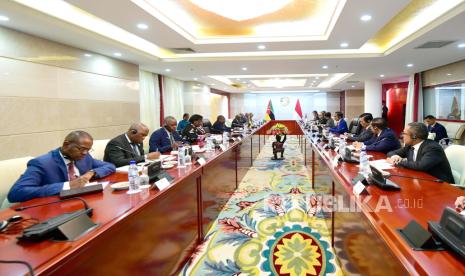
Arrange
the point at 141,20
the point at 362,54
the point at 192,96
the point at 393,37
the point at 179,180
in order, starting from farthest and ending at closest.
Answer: the point at 192,96 → the point at 362,54 → the point at 393,37 → the point at 141,20 → the point at 179,180

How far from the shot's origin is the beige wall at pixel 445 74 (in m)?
6.64

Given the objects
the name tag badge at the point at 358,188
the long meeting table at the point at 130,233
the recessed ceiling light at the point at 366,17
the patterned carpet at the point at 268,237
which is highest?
the recessed ceiling light at the point at 366,17

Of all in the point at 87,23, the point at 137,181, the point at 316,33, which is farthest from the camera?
the point at 316,33

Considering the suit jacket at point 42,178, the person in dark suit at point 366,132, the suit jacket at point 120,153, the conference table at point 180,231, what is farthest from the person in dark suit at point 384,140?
the suit jacket at point 42,178

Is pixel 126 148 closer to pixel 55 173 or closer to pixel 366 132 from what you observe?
pixel 55 173

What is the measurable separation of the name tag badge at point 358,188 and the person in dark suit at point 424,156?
86cm

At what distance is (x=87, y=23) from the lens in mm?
4102

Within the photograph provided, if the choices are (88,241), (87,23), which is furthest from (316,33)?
(88,241)

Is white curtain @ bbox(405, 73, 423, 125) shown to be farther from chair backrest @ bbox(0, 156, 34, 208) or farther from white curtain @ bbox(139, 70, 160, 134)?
chair backrest @ bbox(0, 156, 34, 208)

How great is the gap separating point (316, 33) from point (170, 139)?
117 inches

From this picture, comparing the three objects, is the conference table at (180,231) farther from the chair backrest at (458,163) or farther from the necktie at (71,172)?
the chair backrest at (458,163)

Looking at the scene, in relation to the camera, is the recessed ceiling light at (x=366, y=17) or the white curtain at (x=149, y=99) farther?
the white curtain at (x=149, y=99)

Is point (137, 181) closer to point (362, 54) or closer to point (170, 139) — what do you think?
point (170, 139)

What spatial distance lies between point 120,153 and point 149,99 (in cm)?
520
